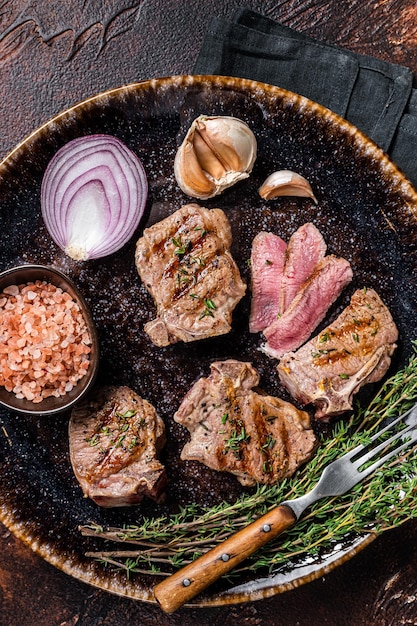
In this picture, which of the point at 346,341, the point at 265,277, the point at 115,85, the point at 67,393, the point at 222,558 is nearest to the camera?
the point at 222,558

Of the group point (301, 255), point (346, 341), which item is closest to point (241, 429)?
point (346, 341)

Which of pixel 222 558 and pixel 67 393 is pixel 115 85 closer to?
pixel 67 393

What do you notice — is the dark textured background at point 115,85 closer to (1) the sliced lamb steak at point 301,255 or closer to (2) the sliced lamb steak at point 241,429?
(2) the sliced lamb steak at point 241,429

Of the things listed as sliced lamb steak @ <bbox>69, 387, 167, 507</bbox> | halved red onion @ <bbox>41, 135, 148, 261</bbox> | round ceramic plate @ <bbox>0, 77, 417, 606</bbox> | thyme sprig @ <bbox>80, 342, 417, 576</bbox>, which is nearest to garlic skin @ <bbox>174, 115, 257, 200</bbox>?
round ceramic plate @ <bbox>0, 77, 417, 606</bbox>

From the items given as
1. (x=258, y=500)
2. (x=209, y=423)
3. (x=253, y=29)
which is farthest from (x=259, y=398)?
(x=253, y=29)

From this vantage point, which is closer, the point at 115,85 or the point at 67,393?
the point at 67,393

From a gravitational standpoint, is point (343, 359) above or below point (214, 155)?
below

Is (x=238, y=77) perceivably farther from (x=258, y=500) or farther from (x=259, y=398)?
(x=258, y=500)
